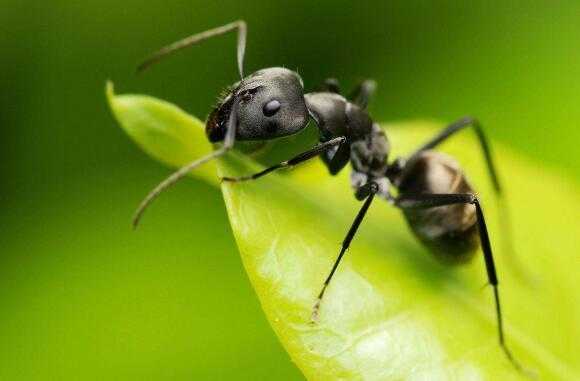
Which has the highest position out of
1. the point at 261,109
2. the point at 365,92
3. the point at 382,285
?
the point at 261,109

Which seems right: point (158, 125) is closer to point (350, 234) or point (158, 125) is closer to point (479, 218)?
point (350, 234)

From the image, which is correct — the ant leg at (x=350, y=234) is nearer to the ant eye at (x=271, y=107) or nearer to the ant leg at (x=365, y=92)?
the ant eye at (x=271, y=107)

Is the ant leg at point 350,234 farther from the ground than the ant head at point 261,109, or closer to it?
closer to it

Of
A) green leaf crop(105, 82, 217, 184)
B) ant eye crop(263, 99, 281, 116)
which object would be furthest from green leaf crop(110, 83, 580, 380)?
ant eye crop(263, 99, 281, 116)

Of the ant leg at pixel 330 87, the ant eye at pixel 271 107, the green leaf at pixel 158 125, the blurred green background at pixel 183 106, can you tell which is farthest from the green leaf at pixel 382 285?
the blurred green background at pixel 183 106

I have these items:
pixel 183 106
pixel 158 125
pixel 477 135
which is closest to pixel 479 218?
pixel 477 135

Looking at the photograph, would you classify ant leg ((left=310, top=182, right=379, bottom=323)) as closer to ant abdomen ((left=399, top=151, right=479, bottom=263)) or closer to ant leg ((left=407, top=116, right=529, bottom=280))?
ant abdomen ((left=399, top=151, right=479, bottom=263))

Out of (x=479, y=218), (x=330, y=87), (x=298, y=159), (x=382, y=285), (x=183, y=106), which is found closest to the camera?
(x=382, y=285)
